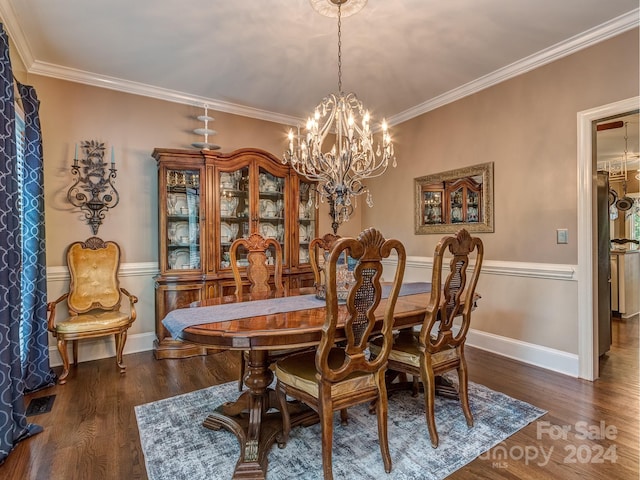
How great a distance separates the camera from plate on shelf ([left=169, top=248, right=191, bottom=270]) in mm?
3439

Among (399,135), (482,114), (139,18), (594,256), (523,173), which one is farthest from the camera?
(399,135)

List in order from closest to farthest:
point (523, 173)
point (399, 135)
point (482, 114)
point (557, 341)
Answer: point (557, 341)
point (523, 173)
point (482, 114)
point (399, 135)

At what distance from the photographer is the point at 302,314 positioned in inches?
73.0

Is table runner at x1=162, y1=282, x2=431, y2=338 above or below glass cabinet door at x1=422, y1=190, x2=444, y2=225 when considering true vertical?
below

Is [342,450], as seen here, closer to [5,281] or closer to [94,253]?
[5,281]

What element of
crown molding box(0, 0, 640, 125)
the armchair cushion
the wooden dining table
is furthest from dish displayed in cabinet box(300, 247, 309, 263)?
the armchair cushion

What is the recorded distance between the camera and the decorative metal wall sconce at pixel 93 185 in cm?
321

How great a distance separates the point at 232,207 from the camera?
3729mm

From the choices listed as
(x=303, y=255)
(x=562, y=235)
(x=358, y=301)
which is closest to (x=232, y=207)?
(x=303, y=255)

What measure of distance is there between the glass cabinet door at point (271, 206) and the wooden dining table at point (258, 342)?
1.63 m

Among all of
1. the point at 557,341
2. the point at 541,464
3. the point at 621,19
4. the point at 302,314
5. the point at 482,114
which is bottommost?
the point at 541,464

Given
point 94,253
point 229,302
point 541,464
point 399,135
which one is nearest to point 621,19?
point 399,135

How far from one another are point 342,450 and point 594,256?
8.01ft

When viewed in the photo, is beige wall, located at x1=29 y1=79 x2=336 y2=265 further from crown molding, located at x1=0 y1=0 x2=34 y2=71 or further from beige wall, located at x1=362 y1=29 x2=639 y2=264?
beige wall, located at x1=362 y1=29 x2=639 y2=264
